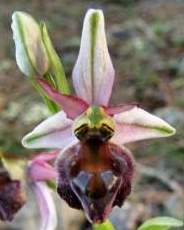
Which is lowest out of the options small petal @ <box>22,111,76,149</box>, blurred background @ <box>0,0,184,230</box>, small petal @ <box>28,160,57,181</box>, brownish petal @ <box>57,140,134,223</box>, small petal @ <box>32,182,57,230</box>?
blurred background @ <box>0,0,184,230</box>

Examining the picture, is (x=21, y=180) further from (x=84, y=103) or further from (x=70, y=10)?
(x=70, y=10)

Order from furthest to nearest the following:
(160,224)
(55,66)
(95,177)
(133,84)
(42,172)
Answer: (133,84), (42,172), (160,224), (55,66), (95,177)

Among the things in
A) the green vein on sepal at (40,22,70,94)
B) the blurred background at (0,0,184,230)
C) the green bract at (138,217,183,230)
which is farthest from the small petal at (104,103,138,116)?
the blurred background at (0,0,184,230)

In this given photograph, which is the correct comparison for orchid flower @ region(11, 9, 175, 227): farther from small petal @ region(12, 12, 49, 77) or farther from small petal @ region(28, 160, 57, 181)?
small petal @ region(28, 160, 57, 181)

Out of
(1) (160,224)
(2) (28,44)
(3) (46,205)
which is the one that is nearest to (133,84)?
(3) (46,205)

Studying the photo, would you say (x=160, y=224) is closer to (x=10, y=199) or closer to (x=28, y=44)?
(x=10, y=199)

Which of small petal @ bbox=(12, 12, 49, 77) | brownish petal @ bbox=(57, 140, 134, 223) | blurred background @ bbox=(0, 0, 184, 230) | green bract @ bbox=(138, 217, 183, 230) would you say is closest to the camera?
brownish petal @ bbox=(57, 140, 134, 223)

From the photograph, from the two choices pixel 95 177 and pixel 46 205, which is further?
pixel 46 205

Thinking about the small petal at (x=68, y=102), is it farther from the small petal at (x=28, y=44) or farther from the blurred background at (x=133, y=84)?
the blurred background at (x=133, y=84)
